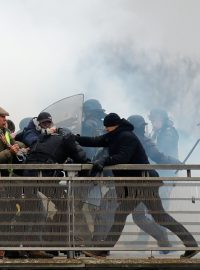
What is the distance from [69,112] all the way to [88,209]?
11147 mm

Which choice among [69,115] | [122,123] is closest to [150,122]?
[69,115]

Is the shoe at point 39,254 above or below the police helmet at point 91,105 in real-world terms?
below

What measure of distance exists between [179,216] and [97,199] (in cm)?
104

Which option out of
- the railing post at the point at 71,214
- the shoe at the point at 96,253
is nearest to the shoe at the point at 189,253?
the shoe at the point at 96,253

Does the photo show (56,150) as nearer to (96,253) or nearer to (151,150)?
(96,253)

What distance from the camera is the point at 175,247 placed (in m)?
9.34

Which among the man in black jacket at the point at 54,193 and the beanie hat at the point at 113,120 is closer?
the man in black jacket at the point at 54,193

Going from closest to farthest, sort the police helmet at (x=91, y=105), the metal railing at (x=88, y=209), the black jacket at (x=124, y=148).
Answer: the metal railing at (x=88, y=209) < the black jacket at (x=124, y=148) < the police helmet at (x=91, y=105)

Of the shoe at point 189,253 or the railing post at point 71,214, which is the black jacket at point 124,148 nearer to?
the railing post at point 71,214

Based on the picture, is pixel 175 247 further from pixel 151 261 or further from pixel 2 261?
pixel 2 261

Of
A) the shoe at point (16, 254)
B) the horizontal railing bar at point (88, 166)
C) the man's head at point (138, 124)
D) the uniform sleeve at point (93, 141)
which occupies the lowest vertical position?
the shoe at point (16, 254)

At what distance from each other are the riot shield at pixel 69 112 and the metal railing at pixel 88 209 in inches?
405

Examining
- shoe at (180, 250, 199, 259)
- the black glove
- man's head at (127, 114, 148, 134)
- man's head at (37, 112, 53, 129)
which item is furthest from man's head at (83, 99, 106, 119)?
shoe at (180, 250, 199, 259)

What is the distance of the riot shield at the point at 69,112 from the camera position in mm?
20000
